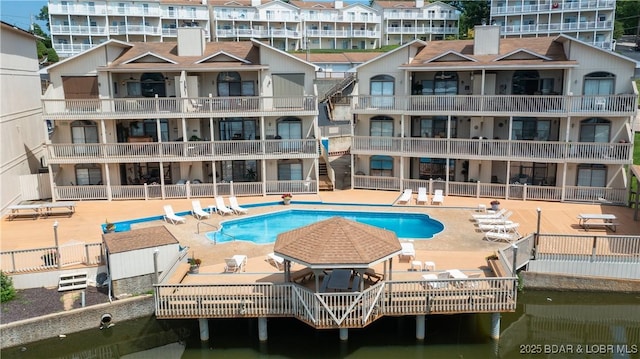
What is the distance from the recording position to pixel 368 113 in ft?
102

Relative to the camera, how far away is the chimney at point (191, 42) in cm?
3139

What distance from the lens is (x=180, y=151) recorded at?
29.5 metres

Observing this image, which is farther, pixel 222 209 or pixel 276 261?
pixel 222 209

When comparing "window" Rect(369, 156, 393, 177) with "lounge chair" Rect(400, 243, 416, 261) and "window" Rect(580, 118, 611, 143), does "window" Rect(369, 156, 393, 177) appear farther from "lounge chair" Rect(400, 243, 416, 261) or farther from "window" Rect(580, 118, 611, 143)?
"lounge chair" Rect(400, 243, 416, 261)

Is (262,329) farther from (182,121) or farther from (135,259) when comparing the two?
(182,121)

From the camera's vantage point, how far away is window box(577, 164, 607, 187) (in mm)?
28047

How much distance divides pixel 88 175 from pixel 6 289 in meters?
13.7

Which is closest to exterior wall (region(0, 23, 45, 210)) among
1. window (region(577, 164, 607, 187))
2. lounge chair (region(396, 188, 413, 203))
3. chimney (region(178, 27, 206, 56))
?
chimney (region(178, 27, 206, 56))

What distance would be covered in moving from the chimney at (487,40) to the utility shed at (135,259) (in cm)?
2090

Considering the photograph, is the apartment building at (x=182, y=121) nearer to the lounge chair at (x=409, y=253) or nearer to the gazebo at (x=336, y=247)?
the lounge chair at (x=409, y=253)

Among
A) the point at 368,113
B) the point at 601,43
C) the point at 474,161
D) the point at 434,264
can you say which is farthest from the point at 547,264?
the point at 601,43

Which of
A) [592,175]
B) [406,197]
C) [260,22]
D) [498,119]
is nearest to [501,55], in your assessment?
[498,119]

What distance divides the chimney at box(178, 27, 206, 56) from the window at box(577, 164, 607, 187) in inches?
882

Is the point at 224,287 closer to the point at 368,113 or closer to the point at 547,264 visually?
the point at 547,264
